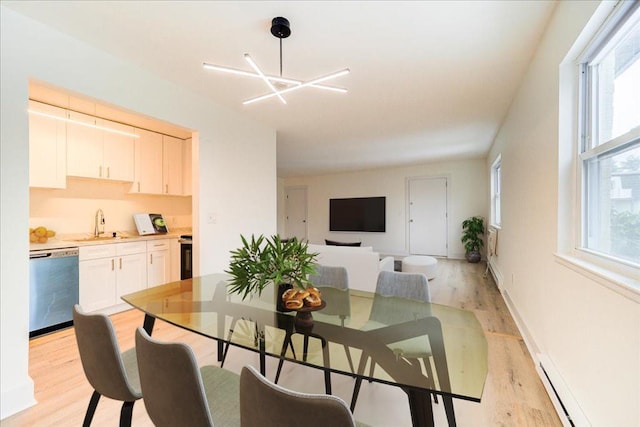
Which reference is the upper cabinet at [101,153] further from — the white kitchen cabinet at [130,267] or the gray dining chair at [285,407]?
the gray dining chair at [285,407]

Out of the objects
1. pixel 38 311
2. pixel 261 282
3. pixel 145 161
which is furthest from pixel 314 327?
pixel 145 161

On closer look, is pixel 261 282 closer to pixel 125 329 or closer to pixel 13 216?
pixel 13 216

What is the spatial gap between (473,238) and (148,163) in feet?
21.2

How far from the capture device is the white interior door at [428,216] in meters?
7.15

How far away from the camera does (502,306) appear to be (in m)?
3.46

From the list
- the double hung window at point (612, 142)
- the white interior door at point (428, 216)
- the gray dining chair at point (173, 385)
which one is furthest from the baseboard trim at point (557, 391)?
the white interior door at point (428, 216)

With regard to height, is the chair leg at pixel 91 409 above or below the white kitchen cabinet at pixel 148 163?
below

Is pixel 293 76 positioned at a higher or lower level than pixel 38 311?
higher

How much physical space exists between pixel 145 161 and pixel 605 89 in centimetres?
454

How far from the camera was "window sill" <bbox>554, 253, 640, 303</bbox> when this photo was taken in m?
1.04

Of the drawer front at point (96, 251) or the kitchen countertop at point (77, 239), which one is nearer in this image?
the kitchen countertop at point (77, 239)

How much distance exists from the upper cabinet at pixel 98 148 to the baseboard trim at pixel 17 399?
230 centimetres

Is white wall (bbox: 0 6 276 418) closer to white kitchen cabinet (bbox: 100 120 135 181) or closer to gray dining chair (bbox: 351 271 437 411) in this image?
white kitchen cabinet (bbox: 100 120 135 181)

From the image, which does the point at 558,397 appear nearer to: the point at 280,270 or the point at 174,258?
the point at 280,270
